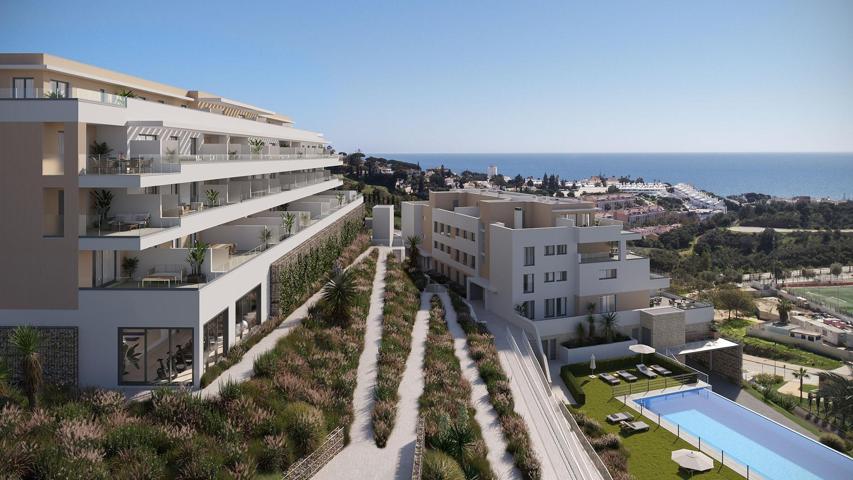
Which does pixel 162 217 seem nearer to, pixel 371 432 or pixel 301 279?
pixel 301 279

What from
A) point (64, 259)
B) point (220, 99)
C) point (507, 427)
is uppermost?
point (220, 99)

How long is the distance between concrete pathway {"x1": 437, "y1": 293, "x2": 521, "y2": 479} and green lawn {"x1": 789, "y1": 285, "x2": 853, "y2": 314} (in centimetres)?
6278

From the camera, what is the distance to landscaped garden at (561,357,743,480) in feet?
73.6

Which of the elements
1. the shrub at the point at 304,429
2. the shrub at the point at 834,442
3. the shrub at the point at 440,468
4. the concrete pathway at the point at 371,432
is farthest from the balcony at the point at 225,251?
the shrub at the point at 834,442

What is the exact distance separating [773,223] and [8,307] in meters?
135

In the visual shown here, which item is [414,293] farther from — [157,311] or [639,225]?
[639,225]

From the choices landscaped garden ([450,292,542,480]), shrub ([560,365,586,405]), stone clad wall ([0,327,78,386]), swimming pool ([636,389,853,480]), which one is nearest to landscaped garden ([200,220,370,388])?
stone clad wall ([0,327,78,386])

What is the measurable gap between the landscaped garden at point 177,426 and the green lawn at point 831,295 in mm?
73672

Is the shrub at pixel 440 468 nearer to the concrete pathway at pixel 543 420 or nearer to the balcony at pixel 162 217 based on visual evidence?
the concrete pathway at pixel 543 420

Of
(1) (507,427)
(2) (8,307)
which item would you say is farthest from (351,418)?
(2) (8,307)

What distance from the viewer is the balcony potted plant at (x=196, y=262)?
64.4ft

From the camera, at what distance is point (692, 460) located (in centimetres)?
2267

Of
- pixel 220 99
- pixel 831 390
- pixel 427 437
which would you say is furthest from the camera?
pixel 220 99

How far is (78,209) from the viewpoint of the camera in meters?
17.9
